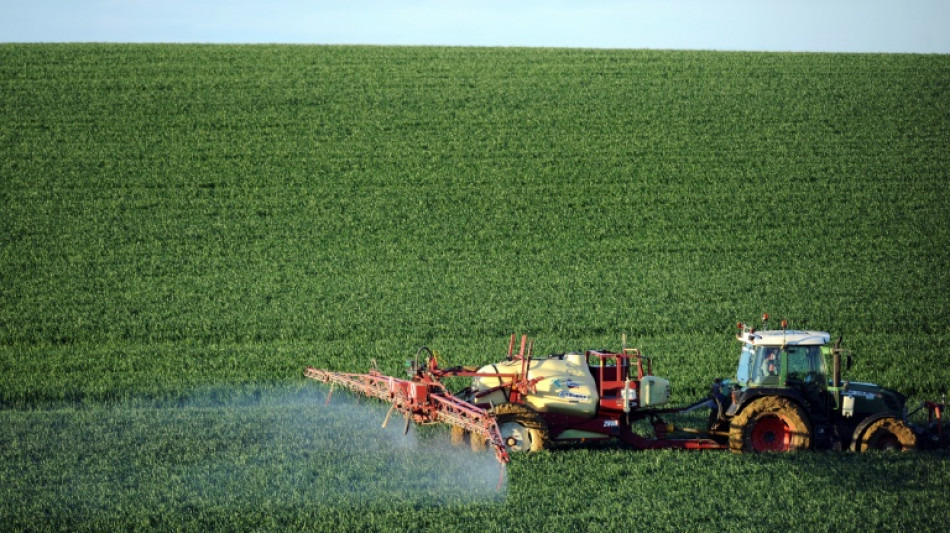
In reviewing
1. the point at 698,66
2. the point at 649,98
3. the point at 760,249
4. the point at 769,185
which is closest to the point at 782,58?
the point at 698,66

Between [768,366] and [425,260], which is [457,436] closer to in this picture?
[768,366]

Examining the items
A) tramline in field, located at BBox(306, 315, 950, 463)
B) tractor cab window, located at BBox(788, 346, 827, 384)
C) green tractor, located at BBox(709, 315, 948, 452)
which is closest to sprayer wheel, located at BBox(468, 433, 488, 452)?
tramline in field, located at BBox(306, 315, 950, 463)

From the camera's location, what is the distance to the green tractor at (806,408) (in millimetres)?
15078

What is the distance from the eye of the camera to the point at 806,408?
50.0ft

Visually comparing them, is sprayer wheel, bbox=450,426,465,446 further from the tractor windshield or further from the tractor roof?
the tractor roof

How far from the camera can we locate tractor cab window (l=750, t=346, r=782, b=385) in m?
15.4

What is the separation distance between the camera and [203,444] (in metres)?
15.7

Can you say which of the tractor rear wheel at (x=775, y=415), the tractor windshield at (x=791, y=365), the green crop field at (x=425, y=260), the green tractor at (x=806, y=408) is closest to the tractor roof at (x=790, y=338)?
the green tractor at (x=806, y=408)

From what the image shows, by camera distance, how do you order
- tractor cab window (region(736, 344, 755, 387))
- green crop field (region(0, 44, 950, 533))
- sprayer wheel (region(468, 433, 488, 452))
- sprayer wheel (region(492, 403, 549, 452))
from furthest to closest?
tractor cab window (region(736, 344, 755, 387)) → sprayer wheel (region(468, 433, 488, 452)) → sprayer wheel (region(492, 403, 549, 452)) → green crop field (region(0, 44, 950, 533))

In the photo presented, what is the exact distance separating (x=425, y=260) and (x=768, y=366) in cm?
1483

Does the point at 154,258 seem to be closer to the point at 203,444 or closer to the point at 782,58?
the point at 203,444

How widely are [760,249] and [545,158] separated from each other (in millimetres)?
9192

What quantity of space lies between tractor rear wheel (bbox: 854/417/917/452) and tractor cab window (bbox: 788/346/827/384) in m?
1.03

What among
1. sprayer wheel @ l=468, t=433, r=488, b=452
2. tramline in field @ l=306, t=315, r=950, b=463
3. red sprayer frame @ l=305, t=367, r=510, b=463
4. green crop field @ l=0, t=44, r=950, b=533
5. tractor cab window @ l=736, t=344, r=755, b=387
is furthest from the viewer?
tractor cab window @ l=736, t=344, r=755, b=387
